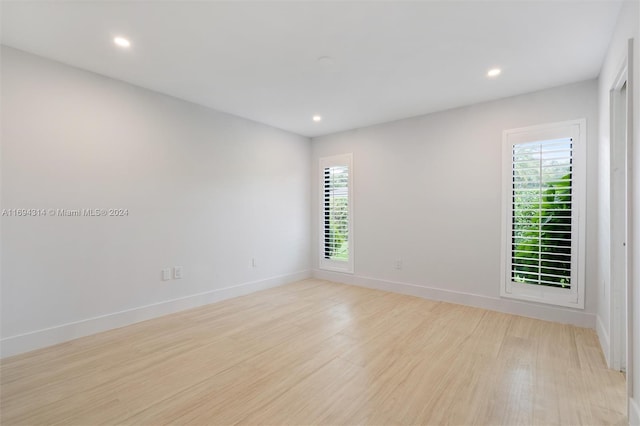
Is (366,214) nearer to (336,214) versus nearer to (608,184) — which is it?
(336,214)

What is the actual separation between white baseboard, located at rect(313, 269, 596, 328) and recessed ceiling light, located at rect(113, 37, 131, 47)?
4189mm

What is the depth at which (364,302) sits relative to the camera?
4.02m

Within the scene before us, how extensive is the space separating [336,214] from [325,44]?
10.4 ft

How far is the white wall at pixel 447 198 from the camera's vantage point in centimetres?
329

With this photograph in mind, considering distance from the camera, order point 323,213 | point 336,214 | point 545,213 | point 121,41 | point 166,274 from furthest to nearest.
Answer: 1. point 323,213
2. point 336,214
3. point 166,274
4. point 545,213
5. point 121,41

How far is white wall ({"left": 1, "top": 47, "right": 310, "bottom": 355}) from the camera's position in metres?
2.59

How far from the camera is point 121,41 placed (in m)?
2.44

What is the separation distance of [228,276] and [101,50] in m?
2.94

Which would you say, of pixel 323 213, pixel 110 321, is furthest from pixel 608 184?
pixel 110 321

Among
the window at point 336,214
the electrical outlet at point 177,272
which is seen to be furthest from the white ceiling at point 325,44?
the electrical outlet at point 177,272

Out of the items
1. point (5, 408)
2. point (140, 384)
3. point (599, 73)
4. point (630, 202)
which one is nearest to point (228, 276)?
point (140, 384)

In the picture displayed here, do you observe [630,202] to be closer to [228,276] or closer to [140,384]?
[140,384]

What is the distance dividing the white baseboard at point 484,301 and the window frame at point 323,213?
163 mm

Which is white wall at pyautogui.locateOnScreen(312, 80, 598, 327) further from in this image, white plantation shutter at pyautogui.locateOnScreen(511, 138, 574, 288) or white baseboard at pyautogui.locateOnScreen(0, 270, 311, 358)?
white baseboard at pyautogui.locateOnScreen(0, 270, 311, 358)
